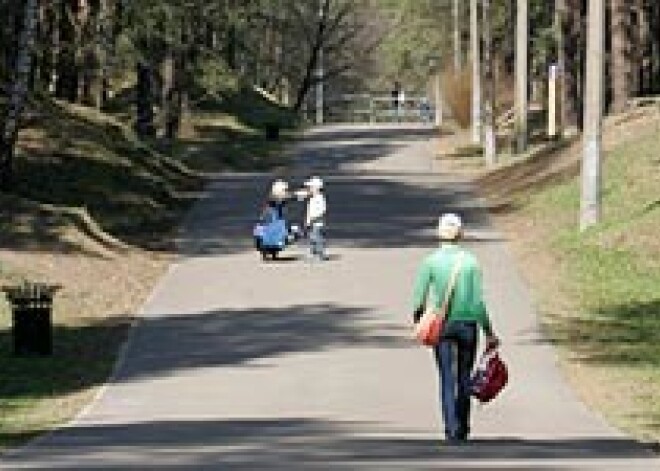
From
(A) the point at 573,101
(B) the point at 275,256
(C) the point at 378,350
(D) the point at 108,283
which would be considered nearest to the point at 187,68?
(A) the point at 573,101

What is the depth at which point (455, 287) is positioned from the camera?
12.8 m

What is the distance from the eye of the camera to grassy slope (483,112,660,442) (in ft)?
60.4

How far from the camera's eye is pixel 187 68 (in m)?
54.8

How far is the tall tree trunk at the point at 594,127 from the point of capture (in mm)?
30016

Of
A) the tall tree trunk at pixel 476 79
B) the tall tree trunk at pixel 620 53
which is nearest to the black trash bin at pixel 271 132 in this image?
the tall tree trunk at pixel 476 79

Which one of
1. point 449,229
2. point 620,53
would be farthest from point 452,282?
point 620,53

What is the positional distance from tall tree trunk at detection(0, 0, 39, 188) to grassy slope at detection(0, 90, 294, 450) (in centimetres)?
89

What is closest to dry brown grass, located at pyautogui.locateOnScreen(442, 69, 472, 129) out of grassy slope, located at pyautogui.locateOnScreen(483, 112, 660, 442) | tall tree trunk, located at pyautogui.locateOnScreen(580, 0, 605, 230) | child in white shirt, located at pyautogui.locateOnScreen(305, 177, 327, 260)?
grassy slope, located at pyautogui.locateOnScreen(483, 112, 660, 442)

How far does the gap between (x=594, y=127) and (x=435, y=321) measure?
1785cm

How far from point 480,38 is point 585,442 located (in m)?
50.0

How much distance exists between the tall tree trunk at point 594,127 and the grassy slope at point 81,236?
24.7ft

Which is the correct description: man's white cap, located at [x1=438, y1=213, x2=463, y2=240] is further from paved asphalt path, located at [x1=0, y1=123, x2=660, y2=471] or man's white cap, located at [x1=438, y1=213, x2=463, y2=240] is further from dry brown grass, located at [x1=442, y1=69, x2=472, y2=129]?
dry brown grass, located at [x1=442, y1=69, x2=472, y2=129]

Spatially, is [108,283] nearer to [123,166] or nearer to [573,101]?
[123,166]

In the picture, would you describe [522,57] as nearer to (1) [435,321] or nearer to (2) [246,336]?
(2) [246,336]
